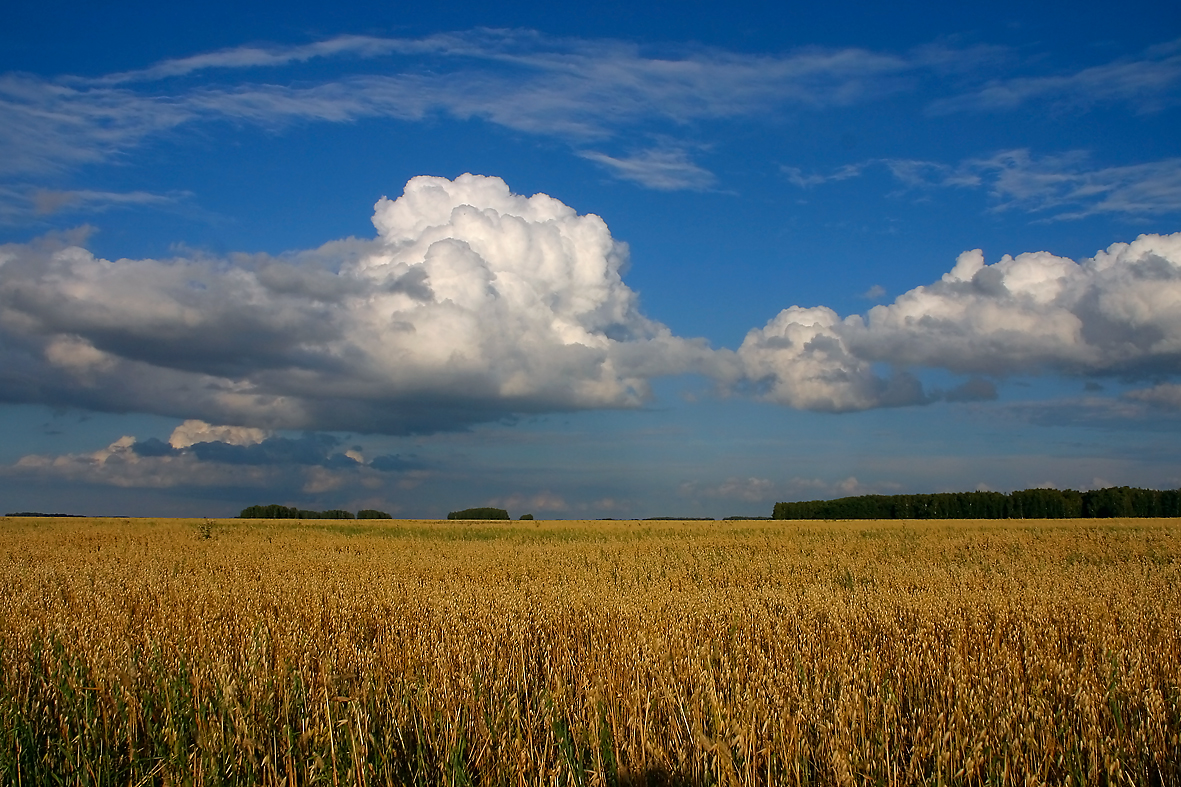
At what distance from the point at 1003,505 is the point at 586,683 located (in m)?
89.2

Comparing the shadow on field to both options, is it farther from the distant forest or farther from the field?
the distant forest

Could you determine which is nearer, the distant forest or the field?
the field

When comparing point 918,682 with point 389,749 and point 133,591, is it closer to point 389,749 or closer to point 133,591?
point 389,749

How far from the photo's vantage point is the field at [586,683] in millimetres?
4164

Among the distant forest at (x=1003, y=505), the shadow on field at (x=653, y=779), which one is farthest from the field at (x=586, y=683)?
the distant forest at (x=1003, y=505)

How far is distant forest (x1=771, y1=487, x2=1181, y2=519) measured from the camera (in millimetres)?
74250

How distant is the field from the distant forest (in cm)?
7528

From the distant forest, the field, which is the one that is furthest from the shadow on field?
the distant forest

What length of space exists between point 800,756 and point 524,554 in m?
13.7

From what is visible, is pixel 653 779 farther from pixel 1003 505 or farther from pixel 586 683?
pixel 1003 505

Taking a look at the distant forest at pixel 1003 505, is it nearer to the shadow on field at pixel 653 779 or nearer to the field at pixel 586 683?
the field at pixel 586 683

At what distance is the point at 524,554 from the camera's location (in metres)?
17.5

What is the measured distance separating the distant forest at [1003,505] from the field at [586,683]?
247 feet

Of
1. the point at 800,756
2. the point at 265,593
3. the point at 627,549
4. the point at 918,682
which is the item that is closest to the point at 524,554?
the point at 627,549
